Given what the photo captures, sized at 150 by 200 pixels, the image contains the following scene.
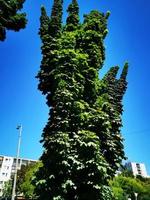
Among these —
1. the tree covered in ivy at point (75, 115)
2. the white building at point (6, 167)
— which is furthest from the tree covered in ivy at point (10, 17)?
the white building at point (6, 167)

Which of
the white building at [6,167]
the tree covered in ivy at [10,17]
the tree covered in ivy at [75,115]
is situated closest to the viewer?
the tree covered in ivy at [10,17]

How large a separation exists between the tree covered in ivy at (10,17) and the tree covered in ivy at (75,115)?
4496 millimetres

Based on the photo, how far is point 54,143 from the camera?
56.9 feet

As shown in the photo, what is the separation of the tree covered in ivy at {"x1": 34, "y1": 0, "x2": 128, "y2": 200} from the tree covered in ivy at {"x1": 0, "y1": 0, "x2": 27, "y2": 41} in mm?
4496

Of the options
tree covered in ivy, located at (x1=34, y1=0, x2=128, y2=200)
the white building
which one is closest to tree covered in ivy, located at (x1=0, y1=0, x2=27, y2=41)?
tree covered in ivy, located at (x1=34, y1=0, x2=128, y2=200)

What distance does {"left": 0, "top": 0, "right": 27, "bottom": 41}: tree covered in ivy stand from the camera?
1616 cm

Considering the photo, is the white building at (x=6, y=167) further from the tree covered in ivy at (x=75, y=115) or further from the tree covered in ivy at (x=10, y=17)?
the tree covered in ivy at (x=10, y=17)

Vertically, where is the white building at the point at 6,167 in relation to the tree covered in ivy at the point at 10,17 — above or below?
above

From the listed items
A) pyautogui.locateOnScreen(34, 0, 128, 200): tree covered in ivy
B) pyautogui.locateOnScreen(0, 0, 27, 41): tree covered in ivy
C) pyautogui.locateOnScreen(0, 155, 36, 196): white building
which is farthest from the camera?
pyautogui.locateOnScreen(0, 155, 36, 196): white building

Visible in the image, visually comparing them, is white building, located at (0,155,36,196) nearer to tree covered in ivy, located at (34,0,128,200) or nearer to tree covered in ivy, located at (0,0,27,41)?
tree covered in ivy, located at (34,0,128,200)

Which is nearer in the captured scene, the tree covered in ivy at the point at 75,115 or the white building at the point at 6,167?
the tree covered in ivy at the point at 75,115

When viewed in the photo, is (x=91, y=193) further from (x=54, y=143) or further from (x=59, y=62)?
(x=59, y=62)

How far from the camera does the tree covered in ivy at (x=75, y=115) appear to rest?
16.8 meters

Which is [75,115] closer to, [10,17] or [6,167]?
[10,17]
